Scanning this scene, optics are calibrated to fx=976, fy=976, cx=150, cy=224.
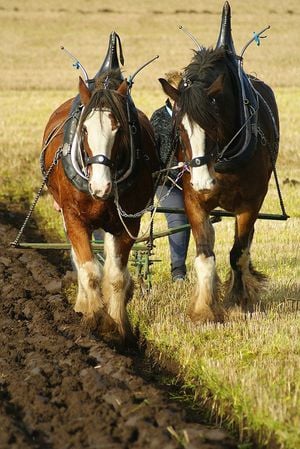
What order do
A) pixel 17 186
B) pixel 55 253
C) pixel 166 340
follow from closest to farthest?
pixel 166 340 → pixel 55 253 → pixel 17 186

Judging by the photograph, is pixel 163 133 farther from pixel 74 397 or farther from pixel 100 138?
pixel 74 397

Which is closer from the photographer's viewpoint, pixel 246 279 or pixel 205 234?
pixel 205 234

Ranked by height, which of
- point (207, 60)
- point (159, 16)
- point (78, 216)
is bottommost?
point (78, 216)

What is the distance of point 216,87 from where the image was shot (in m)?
6.38

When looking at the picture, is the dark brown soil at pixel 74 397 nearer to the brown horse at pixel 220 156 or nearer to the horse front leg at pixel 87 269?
the horse front leg at pixel 87 269

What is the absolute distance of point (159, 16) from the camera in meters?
52.0

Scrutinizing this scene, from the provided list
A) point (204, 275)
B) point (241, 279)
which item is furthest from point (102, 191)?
point (241, 279)

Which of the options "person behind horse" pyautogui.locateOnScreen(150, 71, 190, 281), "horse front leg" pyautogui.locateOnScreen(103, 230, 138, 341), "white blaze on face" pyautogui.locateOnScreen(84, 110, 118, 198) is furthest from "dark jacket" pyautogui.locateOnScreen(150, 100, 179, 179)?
"white blaze on face" pyautogui.locateOnScreen(84, 110, 118, 198)

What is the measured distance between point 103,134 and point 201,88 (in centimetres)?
75

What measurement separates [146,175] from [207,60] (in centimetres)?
89

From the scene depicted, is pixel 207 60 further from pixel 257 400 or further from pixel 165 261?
pixel 165 261

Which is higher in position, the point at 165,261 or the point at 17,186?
the point at 17,186

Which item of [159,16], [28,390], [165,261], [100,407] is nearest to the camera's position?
[100,407]

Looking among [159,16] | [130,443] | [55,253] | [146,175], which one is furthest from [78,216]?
[159,16]
